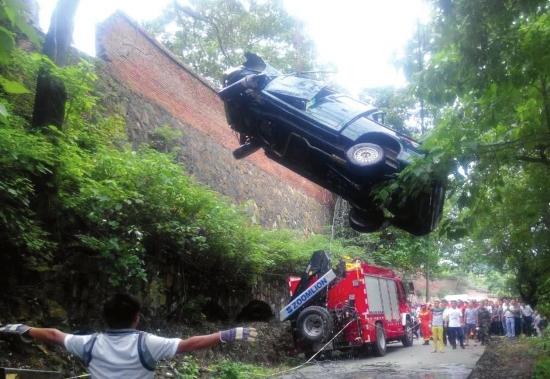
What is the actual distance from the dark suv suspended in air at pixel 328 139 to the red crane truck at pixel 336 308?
6.05 metres

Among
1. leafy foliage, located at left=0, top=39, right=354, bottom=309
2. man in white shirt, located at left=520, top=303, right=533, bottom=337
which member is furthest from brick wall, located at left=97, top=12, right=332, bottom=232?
man in white shirt, located at left=520, top=303, right=533, bottom=337

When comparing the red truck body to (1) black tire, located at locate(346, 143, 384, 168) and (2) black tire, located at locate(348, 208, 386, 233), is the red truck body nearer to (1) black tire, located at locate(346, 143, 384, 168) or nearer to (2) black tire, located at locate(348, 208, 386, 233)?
(2) black tire, located at locate(348, 208, 386, 233)

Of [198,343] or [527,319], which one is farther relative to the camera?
[527,319]

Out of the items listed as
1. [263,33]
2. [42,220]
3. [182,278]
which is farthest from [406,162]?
[263,33]

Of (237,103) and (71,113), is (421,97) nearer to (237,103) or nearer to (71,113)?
(237,103)

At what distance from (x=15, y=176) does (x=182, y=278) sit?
5137 millimetres

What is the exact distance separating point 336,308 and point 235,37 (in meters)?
18.4

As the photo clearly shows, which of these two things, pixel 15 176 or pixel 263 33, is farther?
pixel 263 33

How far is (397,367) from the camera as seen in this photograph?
1223cm

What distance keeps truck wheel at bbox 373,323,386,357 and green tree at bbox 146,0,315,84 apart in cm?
1619

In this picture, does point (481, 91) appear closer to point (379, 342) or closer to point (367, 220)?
point (367, 220)

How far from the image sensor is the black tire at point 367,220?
7160 millimetres

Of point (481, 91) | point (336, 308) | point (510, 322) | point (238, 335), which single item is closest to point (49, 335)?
point (238, 335)

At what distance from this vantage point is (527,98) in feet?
20.3
